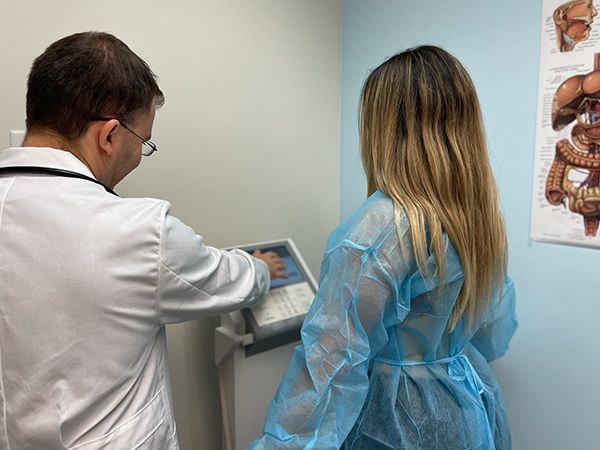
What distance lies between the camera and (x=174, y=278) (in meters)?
0.79

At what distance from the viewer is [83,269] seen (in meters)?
0.71

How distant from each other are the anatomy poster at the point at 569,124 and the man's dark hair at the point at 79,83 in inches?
41.8

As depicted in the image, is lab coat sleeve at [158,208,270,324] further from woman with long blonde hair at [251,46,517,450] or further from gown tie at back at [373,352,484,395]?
Result: gown tie at back at [373,352,484,395]

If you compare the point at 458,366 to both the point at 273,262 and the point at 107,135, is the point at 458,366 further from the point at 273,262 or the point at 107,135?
the point at 107,135

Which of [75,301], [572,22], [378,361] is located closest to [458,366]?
[378,361]

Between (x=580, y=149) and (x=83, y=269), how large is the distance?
1.21 meters

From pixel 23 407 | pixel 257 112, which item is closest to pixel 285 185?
pixel 257 112

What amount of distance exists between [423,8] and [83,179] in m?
1.21

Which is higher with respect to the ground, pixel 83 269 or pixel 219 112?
pixel 219 112

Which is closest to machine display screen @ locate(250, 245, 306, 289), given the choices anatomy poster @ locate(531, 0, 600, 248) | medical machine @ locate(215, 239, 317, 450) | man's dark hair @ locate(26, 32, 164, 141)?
medical machine @ locate(215, 239, 317, 450)

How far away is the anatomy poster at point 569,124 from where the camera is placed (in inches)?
43.4

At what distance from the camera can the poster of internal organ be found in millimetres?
1093

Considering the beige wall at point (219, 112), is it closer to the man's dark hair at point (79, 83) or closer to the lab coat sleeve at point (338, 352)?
the man's dark hair at point (79, 83)

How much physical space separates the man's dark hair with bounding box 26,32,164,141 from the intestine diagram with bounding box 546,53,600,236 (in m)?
1.08
